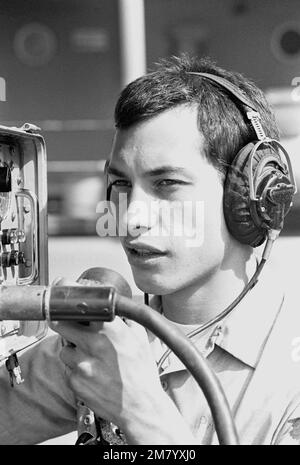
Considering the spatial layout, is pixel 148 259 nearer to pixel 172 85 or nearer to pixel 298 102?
pixel 172 85

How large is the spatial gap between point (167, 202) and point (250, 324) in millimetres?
247

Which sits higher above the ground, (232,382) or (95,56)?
(95,56)

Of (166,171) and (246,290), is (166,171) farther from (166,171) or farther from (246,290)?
(246,290)

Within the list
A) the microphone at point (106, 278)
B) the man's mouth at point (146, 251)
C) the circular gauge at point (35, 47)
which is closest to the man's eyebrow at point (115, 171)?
the man's mouth at point (146, 251)

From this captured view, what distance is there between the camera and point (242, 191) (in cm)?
111

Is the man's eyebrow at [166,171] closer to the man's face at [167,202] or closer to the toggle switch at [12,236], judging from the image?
the man's face at [167,202]

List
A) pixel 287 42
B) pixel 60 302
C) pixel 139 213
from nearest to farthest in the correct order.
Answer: pixel 60 302
pixel 139 213
pixel 287 42

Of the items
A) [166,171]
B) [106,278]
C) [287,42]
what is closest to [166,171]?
[166,171]

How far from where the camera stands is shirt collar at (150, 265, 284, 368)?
111 cm

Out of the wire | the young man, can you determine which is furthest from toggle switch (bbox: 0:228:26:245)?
the wire

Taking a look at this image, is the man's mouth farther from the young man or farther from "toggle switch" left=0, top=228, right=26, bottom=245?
"toggle switch" left=0, top=228, right=26, bottom=245

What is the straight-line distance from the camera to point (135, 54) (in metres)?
3.33

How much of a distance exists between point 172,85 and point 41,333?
45cm
